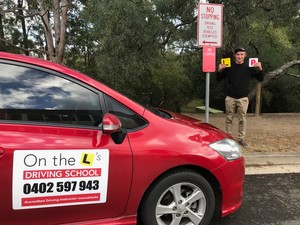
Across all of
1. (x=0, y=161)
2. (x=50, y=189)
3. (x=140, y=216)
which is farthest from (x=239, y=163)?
(x=0, y=161)

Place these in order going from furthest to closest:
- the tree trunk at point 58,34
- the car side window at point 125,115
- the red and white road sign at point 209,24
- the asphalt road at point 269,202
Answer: the tree trunk at point 58,34 < the red and white road sign at point 209,24 < the asphalt road at point 269,202 < the car side window at point 125,115

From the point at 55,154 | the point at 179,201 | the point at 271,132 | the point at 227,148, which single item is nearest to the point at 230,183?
the point at 227,148

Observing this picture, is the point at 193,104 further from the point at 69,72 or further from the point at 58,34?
the point at 69,72

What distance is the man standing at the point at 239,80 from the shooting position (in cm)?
630

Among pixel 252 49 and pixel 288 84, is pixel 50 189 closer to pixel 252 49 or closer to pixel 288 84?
pixel 252 49

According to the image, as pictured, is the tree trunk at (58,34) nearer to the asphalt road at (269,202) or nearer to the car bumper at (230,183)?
the asphalt road at (269,202)

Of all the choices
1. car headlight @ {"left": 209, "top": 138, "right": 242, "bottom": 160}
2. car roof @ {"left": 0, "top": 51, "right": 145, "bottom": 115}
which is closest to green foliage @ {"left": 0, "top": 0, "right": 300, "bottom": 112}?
car headlight @ {"left": 209, "top": 138, "right": 242, "bottom": 160}

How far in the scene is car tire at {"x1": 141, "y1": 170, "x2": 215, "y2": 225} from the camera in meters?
3.00

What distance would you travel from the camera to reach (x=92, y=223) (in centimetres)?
282

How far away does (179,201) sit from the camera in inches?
122

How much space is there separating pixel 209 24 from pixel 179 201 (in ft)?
10.4

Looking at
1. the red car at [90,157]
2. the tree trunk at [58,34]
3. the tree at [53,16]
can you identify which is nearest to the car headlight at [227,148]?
the red car at [90,157]

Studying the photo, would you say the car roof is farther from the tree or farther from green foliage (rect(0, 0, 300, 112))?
the tree

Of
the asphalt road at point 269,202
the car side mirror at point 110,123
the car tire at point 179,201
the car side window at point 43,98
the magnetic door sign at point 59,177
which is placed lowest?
the asphalt road at point 269,202
